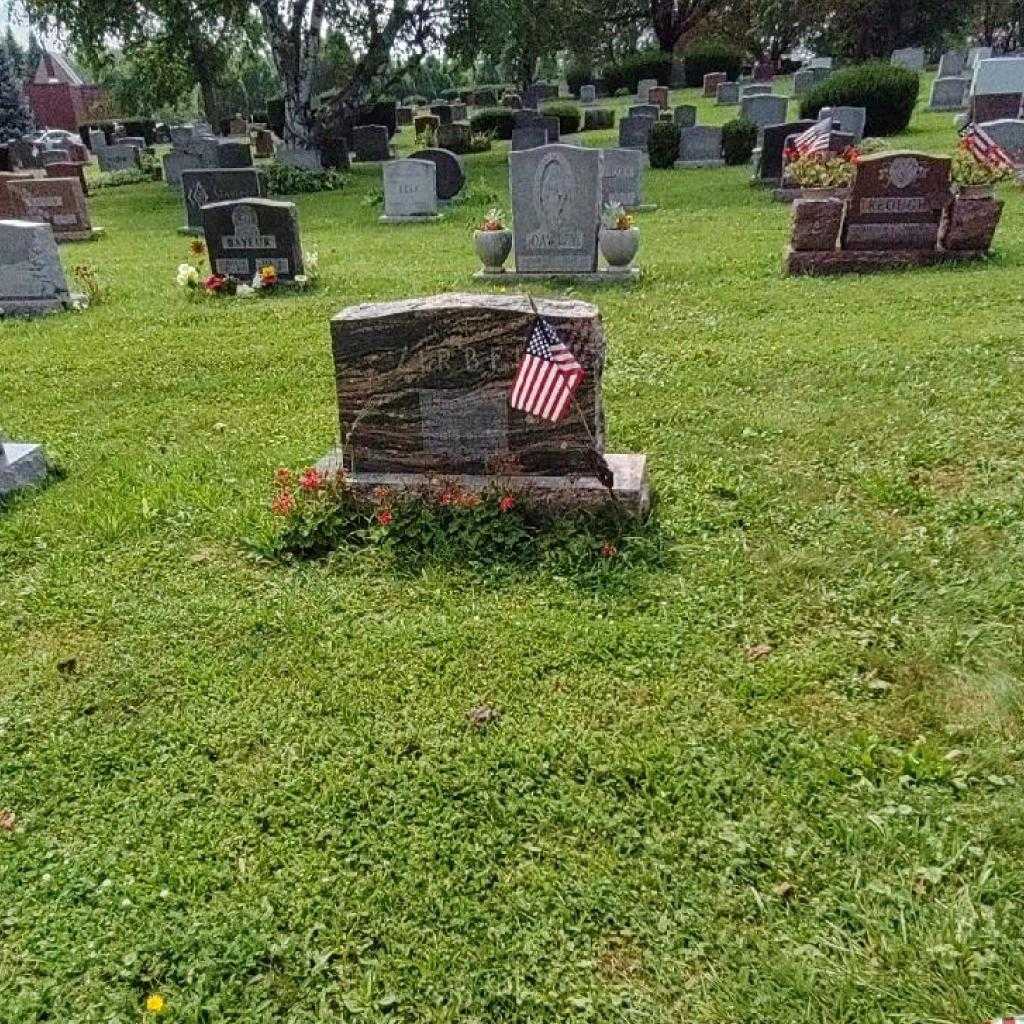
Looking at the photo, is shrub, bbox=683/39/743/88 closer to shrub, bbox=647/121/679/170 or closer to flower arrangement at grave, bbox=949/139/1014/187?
shrub, bbox=647/121/679/170

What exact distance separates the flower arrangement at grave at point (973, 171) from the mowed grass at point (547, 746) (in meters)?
4.53

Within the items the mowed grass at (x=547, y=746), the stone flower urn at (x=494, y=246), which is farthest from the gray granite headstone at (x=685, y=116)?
the mowed grass at (x=547, y=746)

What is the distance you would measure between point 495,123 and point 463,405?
2957 centimetres

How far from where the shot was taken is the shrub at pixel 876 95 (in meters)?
21.3

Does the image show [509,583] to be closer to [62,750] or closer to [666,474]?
[666,474]

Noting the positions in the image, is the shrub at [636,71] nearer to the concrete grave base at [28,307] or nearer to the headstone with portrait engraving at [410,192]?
the headstone with portrait engraving at [410,192]

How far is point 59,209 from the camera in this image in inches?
656

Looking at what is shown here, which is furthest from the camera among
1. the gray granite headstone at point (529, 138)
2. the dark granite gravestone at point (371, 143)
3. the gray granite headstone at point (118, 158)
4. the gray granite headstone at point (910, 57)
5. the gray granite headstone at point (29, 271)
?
the gray granite headstone at point (910, 57)

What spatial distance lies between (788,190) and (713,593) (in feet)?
44.6

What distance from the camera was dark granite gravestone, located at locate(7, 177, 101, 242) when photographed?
16453mm

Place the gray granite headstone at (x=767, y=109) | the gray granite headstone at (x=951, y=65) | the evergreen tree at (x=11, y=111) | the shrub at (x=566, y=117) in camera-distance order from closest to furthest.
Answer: the gray granite headstone at (x=767, y=109) → the gray granite headstone at (x=951, y=65) → the shrub at (x=566, y=117) → the evergreen tree at (x=11, y=111)

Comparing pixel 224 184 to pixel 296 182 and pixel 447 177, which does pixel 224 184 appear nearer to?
pixel 447 177

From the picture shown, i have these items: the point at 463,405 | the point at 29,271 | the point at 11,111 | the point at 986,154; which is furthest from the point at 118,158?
the point at 463,405

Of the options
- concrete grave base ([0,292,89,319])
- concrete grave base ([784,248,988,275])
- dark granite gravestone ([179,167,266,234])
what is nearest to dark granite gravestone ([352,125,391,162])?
dark granite gravestone ([179,167,266,234])
